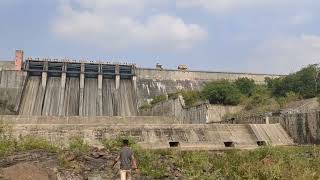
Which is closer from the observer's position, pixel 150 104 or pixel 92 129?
pixel 92 129

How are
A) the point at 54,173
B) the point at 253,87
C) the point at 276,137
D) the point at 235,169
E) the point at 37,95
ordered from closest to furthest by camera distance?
the point at 54,173
the point at 235,169
the point at 276,137
the point at 253,87
the point at 37,95

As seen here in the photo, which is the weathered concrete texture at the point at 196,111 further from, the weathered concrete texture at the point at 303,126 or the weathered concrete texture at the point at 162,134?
the weathered concrete texture at the point at 303,126

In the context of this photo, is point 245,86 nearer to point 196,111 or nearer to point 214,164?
point 196,111

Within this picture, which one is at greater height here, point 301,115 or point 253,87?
point 253,87

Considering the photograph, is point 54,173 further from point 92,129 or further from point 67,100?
point 67,100

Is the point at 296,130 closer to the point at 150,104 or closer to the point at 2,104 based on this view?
the point at 150,104

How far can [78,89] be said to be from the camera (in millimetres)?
49469

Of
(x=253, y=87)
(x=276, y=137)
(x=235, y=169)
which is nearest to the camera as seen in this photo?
(x=235, y=169)

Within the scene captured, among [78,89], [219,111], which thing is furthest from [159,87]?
[219,111]

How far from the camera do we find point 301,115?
81.9ft

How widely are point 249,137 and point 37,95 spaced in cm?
2937

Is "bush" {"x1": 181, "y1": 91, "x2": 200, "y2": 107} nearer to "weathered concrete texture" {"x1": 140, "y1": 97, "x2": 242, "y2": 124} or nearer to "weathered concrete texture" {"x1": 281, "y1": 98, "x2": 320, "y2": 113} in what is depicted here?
"weathered concrete texture" {"x1": 140, "y1": 97, "x2": 242, "y2": 124}

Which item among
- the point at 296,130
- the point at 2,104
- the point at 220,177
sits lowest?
the point at 220,177

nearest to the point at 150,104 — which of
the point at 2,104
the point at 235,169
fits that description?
the point at 2,104
